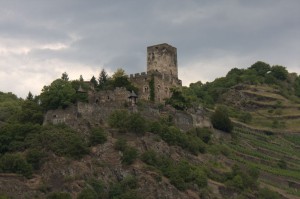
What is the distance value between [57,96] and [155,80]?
1273 cm

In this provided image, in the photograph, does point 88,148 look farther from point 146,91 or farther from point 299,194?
point 299,194

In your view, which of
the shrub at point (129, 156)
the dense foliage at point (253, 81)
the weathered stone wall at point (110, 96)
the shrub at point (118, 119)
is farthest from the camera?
the dense foliage at point (253, 81)

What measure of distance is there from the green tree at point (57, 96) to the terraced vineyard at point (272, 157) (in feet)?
55.6

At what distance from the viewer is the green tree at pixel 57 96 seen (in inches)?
2480

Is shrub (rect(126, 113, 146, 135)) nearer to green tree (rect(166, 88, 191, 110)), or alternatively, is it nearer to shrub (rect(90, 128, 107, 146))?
shrub (rect(90, 128, 107, 146))

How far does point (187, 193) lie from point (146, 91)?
17.3 metres

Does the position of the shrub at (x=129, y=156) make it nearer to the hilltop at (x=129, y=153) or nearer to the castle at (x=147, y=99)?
the hilltop at (x=129, y=153)

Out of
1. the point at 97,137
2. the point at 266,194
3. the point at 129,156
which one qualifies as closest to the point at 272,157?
the point at 266,194

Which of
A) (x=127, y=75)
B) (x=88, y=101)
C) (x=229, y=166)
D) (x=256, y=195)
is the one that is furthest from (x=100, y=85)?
(x=256, y=195)

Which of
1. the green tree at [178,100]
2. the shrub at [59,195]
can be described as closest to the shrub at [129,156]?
the shrub at [59,195]

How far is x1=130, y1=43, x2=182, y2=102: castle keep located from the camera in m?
72.3

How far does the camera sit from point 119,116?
61781 millimetres

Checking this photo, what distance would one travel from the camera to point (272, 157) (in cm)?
7506

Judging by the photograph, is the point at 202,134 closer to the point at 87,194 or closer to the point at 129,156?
the point at 129,156
